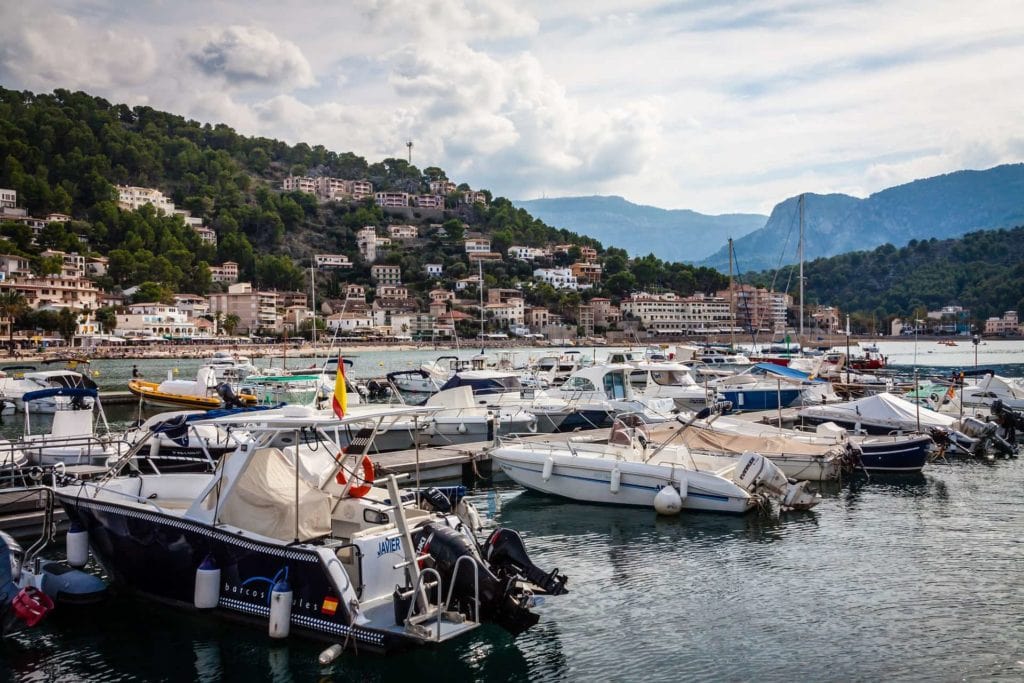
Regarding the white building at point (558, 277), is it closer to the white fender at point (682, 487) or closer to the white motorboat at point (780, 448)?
the white motorboat at point (780, 448)

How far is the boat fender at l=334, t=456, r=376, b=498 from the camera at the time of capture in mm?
10625

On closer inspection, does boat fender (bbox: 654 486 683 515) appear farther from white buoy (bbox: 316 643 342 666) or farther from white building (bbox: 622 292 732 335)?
white building (bbox: 622 292 732 335)

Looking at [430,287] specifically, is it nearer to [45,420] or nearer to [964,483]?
[45,420]

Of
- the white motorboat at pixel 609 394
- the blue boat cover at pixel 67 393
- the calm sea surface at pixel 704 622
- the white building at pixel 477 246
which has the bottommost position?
the calm sea surface at pixel 704 622

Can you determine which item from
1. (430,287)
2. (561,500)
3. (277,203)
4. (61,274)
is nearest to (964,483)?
(561,500)

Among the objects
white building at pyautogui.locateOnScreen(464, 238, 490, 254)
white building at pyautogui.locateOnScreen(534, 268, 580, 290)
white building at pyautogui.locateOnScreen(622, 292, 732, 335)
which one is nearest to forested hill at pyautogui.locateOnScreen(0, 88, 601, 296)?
white building at pyautogui.locateOnScreen(464, 238, 490, 254)

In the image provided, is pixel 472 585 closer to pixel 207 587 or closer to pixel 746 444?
pixel 207 587

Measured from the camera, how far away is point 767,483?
16625 mm

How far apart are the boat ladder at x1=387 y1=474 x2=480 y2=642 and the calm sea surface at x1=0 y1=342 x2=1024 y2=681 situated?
2.89 ft

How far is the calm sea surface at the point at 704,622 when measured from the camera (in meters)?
9.52

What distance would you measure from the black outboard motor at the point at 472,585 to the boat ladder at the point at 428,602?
2.5 inches

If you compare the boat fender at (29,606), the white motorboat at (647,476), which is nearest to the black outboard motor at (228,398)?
the white motorboat at (647,476)

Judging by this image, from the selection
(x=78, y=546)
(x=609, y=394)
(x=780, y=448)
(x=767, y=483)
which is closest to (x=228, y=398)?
(x=609, y=394)

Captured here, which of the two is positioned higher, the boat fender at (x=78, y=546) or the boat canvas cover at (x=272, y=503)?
the boat canvas cover at (x=272, y=503)
